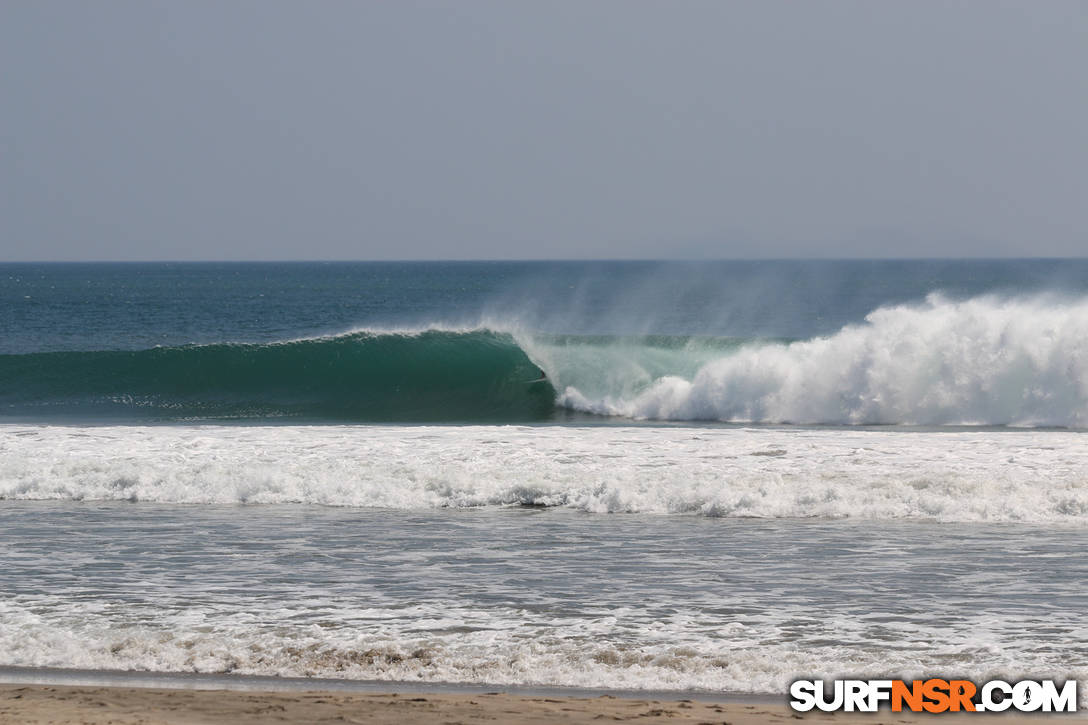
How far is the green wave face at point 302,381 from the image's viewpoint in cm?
2272

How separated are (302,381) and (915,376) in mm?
12577

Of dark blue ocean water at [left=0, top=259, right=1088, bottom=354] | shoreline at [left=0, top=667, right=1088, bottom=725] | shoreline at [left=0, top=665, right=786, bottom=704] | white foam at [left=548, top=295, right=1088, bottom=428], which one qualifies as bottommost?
shoreline at [left=0, top=665, right=786, bottom=704]

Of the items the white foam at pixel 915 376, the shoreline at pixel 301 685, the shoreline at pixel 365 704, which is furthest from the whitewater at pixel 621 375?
the shoreline at pixel 365 704

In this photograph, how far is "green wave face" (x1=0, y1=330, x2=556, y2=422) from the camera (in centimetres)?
2272

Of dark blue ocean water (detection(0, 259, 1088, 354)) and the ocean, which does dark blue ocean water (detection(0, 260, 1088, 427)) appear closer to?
the ocean

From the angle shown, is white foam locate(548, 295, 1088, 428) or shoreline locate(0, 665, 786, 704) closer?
shoreline locate(0, 665, 786, 704)

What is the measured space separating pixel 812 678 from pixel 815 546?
3493mm

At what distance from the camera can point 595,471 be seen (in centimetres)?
1255

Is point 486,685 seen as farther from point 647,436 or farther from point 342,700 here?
point 647,436

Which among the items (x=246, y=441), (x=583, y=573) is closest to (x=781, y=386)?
(x=246, y=441)

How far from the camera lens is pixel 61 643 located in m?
6.73

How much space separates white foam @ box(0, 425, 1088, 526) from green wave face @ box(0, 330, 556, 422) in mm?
7095

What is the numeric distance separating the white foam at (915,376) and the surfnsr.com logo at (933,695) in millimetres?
13454

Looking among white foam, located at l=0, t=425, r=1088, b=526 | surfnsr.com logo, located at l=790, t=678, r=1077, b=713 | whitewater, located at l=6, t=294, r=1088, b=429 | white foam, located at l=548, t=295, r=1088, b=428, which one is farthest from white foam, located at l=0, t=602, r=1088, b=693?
whitewater, located at l=6, t=294, r=1088, b=429
